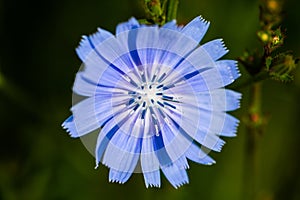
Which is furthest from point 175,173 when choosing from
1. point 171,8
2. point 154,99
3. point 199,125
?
point 171,8

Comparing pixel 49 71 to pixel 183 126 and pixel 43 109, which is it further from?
pixel 183 126

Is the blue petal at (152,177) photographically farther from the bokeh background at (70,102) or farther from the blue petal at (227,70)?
the bokeh background at (70,102)

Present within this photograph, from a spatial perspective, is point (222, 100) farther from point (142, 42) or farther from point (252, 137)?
point (252, 137)

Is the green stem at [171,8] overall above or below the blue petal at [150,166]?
above

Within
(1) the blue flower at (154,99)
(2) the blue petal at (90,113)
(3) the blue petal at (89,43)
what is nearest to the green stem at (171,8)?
(1) the blue flower at (154,99)

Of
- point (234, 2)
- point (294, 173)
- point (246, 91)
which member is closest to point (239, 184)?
point (294, 173)
